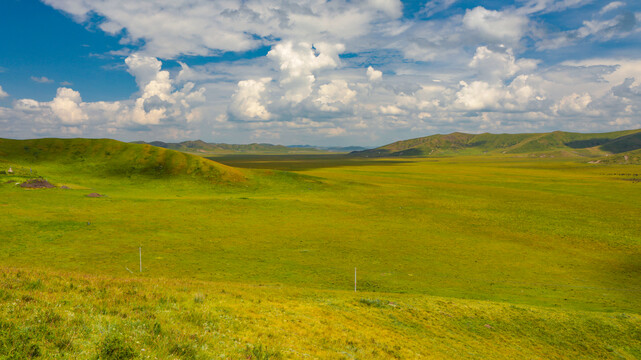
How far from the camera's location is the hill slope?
370 ft

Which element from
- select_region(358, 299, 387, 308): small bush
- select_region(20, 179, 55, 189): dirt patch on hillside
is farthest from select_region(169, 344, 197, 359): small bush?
select_region(20, 179, 55, 189): dirt patch on hillside

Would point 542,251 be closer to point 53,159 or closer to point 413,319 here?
point 413,319

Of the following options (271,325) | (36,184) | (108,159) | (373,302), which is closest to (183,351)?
(271,325)

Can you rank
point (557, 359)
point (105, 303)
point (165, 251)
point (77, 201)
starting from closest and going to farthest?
1. point (105, 303)
2. point (557, 359)
3. point (165, 251)
4. point (77, 201)

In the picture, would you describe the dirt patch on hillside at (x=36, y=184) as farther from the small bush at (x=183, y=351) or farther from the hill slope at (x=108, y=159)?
the small bush at (x=183, y=351)

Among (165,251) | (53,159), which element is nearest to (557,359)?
(165,251)

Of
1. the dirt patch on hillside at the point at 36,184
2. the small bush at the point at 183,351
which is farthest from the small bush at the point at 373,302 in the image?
the dirt patch on hillside at the point at 36,184

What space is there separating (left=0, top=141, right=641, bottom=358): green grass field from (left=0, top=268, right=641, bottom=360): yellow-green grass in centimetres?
10

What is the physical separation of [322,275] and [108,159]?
124 metres

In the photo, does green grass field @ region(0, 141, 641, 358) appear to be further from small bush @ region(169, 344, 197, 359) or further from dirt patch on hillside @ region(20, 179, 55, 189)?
dirt patch on hillside @ region(20, 179, 55, 189)

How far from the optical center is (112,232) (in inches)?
1921

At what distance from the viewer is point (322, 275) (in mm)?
35062

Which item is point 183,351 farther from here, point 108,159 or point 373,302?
point 108,159

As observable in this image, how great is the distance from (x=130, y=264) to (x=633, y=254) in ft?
232
